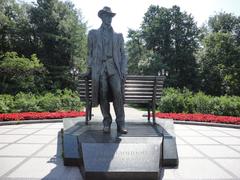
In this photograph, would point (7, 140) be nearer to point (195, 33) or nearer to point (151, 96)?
point (151, 96)

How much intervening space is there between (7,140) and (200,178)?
16.6ft

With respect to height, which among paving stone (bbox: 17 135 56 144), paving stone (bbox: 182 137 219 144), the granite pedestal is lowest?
paving stone (bbox: 17 135 56 144)

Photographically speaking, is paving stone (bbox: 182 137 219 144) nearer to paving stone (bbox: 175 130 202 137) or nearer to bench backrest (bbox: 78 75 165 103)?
paving stone (bbox: 175 130 202 137)

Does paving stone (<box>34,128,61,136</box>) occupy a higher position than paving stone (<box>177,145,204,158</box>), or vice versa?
paving stone (<box>34,128,61,136</box>)

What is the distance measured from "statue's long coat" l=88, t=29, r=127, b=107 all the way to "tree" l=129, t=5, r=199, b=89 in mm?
32484

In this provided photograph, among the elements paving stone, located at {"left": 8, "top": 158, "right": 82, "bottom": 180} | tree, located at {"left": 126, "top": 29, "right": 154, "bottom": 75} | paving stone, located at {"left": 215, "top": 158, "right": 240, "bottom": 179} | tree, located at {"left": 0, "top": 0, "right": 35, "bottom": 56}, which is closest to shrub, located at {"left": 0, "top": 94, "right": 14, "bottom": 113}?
paving stone, located at {"left": 8, "top": 158, "right": 82, "bottom": 180}

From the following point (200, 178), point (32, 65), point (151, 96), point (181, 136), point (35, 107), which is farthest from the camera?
point (32, 65)

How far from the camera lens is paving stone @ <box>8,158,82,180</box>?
5047mm

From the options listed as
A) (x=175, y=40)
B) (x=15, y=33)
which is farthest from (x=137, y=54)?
(x=15, y=33)

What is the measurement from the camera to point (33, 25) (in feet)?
120

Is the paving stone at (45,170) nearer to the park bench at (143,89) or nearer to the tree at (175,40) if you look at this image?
the park bench at (143,89)

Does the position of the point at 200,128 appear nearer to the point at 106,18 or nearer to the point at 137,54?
the point at 106,18

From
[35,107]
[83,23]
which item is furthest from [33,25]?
[35,107]

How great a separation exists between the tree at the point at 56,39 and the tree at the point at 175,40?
8.72 meters
